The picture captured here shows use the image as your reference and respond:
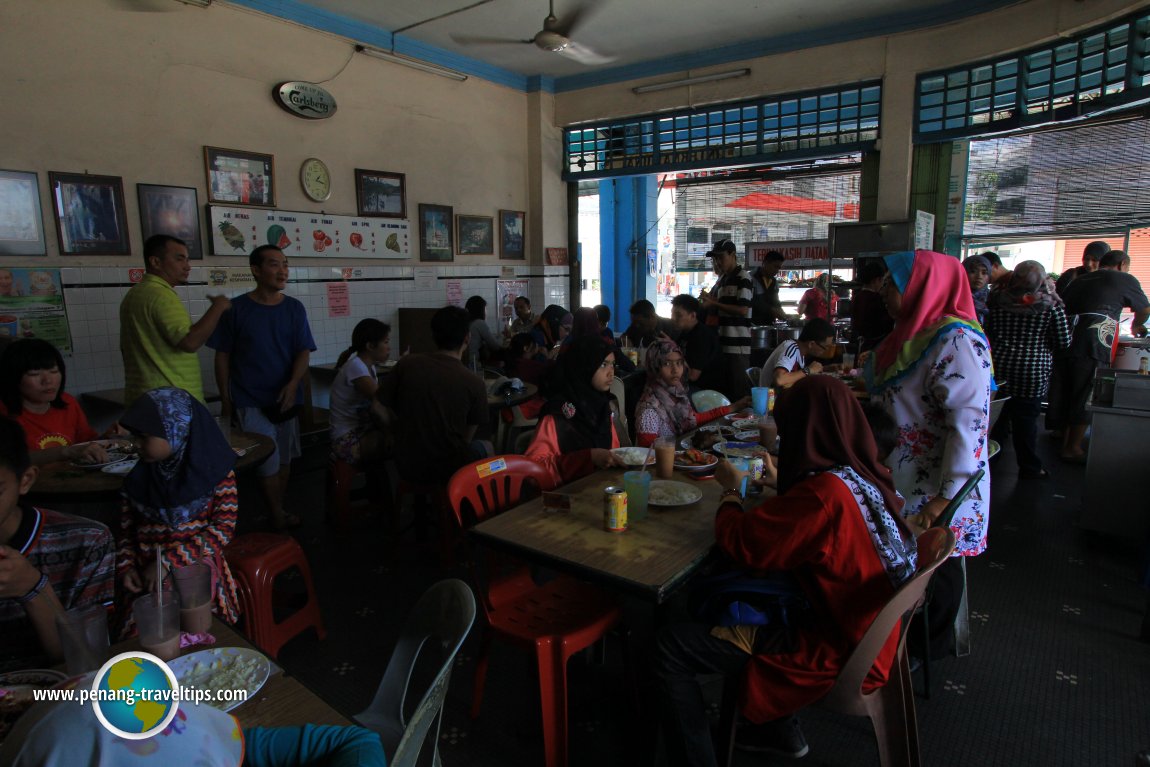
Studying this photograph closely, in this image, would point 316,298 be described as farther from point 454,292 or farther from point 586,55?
point 586,55

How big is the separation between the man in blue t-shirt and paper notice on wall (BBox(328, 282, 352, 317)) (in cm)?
208

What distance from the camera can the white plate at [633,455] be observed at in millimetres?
2717

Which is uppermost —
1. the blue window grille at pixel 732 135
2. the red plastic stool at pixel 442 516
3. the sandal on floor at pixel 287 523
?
the blue window grille at pixel 732 135

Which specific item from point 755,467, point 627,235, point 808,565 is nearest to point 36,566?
point 808,565

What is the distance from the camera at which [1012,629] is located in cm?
289

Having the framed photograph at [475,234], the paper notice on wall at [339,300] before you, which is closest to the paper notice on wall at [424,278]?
the framed photograph at [475,234]

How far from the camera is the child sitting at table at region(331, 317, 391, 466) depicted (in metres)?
3.85

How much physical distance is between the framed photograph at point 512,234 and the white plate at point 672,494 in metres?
5.64

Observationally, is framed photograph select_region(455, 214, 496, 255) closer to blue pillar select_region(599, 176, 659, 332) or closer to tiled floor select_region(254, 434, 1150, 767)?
blue pillar select_region(599, 176, 659, 332)

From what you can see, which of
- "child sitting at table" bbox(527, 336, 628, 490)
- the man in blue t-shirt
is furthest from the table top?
"child sitting at table" bbox(527, 336, 628, 490)

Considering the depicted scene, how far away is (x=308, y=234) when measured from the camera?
5734 mm

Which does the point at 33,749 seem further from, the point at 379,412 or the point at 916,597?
the point at 379,412

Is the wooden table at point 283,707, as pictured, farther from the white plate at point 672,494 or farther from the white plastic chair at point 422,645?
the white plate at point 672,494

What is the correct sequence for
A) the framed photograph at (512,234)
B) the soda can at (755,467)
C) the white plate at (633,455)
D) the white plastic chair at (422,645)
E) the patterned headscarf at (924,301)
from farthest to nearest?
the framed photograph at (512,234)
the white plate at (633,455)
the soda can at (755,467)
the patterned headscarf at (924,301)
the white plastic chair at (422,645)
